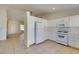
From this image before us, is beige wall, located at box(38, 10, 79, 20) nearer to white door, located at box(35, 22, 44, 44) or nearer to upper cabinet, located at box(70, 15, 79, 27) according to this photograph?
upper cabinet, located at box(70, 15, 79, 27)

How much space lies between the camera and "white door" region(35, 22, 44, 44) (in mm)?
2078

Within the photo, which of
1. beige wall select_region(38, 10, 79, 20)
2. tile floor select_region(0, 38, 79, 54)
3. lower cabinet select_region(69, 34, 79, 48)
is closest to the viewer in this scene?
tile floor select_region(0, 38, 79, 54)

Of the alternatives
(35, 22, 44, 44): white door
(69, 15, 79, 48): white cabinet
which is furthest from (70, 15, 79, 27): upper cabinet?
(35, 22, 44, 44): white door

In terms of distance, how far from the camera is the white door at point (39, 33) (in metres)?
2.08

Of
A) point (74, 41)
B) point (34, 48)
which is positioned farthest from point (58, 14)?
point (34, 48)

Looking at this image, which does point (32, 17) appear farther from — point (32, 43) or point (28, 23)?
point (32, 43)

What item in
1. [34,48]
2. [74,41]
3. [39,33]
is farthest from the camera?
[74,41]

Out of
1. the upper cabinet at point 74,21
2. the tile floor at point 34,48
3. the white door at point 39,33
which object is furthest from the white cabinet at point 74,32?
the white door at point 39,33

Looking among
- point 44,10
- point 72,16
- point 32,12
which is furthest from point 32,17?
point 72,16

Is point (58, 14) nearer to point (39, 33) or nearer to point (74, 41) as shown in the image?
point (39, 33)

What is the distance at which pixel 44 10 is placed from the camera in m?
1.92

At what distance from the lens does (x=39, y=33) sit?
212 cm
